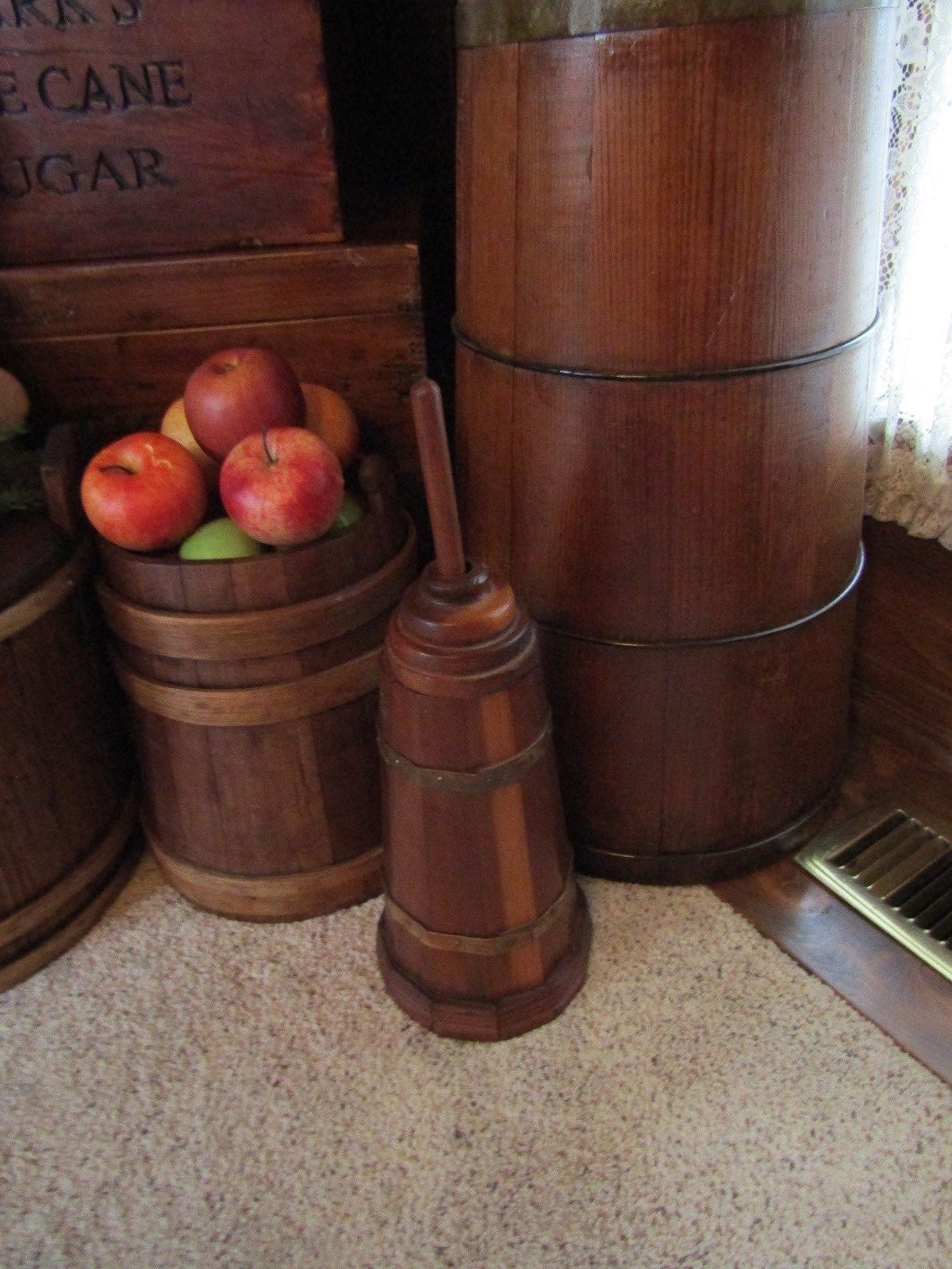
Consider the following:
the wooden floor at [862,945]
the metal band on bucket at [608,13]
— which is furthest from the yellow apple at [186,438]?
the wooden floor at [862,945]

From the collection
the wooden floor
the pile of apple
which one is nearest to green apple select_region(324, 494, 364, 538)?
the pile of apple

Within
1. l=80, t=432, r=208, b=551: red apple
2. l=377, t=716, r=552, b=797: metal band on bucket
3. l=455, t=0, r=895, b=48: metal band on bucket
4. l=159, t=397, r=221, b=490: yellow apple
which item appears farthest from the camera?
l=159, t=397, r=221, b=490: yellow apple

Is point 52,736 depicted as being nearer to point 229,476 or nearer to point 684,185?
point 229,476

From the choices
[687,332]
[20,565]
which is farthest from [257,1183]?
[687,332]

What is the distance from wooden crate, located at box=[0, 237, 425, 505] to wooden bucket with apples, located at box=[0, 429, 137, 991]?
0.15 meters

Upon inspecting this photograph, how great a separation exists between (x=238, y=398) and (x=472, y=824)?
1.93 ft

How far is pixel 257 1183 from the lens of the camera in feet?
3.66

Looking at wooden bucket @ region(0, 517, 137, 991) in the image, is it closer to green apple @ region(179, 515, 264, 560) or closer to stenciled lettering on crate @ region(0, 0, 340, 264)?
green apple @ region(179, 515, 264, 560)

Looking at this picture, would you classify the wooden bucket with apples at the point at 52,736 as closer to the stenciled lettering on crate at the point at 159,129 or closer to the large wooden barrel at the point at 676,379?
the stenciled lettering on crate at the point at 159,129

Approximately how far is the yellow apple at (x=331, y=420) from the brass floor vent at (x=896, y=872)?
2.78 feet

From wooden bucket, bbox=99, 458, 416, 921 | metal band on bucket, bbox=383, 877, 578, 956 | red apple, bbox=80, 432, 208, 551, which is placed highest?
red apple, bbox=80, 432, 208, 551

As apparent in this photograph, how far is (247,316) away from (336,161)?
0.78ft

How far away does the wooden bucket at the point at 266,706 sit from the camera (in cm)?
121

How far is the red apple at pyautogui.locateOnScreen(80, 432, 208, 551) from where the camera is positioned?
120cm
